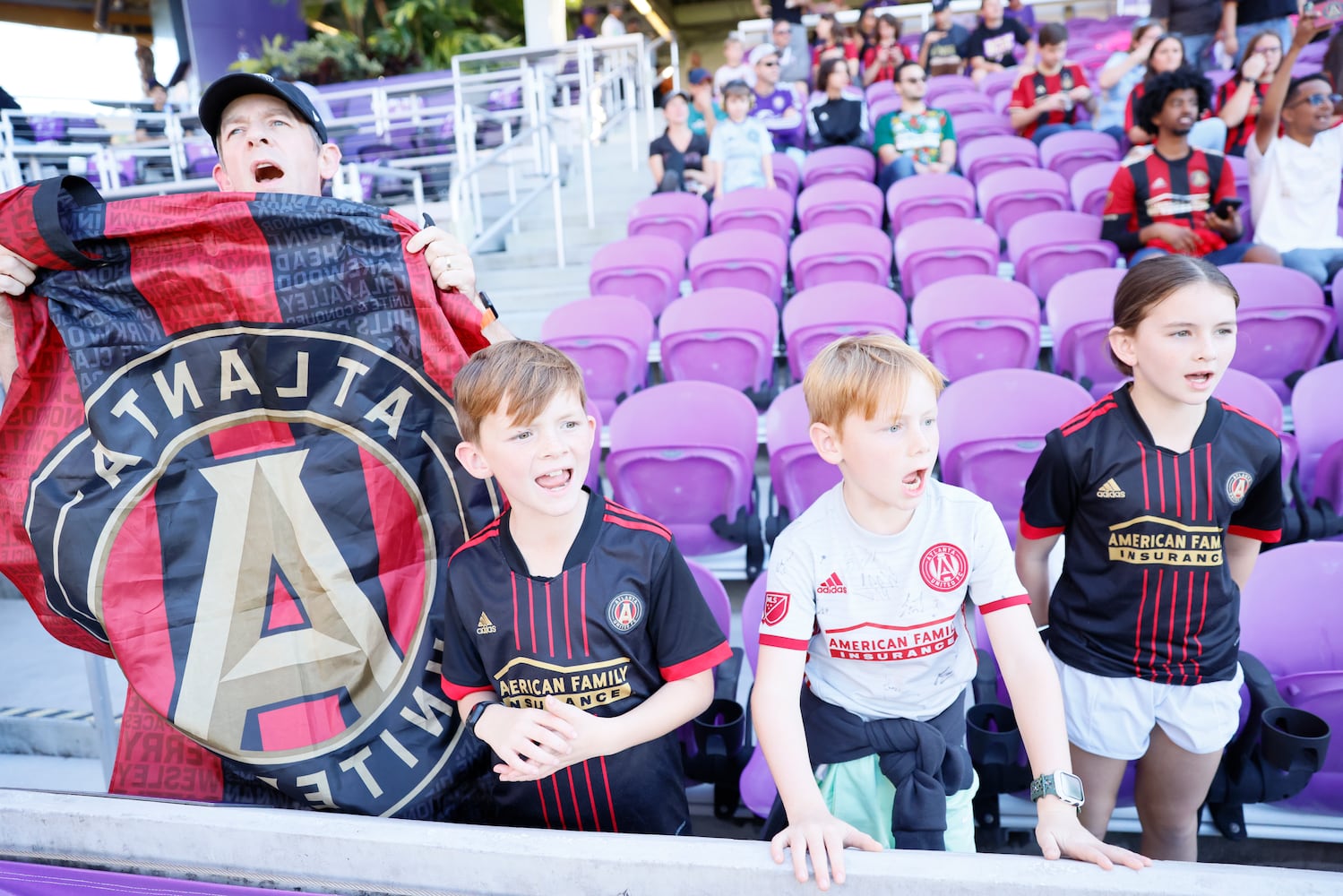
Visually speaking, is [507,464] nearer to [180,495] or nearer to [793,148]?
[180,495]

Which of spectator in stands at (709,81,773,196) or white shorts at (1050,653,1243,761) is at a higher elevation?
spectator in stands at (709,81,773,196)

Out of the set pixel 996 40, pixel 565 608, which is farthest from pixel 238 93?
pixel 996 40

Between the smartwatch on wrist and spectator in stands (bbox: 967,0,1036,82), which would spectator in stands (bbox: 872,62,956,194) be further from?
the smartwatch on wrist

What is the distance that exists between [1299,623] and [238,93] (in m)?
2.54

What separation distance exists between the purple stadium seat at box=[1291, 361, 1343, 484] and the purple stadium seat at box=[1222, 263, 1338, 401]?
462 millimetres

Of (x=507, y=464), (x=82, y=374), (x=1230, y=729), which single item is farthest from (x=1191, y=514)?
(x=82, y=374)

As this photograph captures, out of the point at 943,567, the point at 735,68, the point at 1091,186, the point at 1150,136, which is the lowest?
the point at 943,567

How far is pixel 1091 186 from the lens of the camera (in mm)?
5168

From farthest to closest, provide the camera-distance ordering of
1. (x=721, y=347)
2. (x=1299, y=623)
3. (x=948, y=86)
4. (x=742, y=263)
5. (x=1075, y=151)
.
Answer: (x=948, y=86) < (x=1075, y=151) < (x=742, y=263) < (x=721, y=347) < (x=1299, y=623)

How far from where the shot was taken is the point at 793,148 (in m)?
7.35

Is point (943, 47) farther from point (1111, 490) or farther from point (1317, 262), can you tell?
point (1111, 490)

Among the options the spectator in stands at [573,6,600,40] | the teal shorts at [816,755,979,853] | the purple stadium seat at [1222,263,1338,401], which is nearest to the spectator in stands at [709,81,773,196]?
the purple stadium seat at [1222,263,1338,401]

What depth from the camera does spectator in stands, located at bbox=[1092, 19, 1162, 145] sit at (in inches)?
255

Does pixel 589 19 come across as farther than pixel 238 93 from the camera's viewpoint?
Yes
